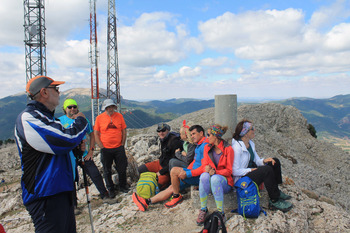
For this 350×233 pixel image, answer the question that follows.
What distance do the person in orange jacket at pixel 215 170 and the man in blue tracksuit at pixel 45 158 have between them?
2.78 meters

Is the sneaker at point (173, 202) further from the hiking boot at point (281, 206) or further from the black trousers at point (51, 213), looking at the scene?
the black trousers at point (51, 213)

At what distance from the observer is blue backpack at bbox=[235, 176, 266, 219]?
15.2 feet

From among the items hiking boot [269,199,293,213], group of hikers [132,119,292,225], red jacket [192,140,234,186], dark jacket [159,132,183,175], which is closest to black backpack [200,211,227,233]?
group of hikers [132,119,292,225]

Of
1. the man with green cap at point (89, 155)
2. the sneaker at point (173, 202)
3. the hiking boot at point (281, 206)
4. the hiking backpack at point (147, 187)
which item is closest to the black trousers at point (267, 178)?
the hiking boot at point (281, 206)

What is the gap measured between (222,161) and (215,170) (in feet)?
0.79

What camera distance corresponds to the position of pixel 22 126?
7.94 ft

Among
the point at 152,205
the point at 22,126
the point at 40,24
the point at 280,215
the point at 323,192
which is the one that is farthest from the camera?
the point at 40,24

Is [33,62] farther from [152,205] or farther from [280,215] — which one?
[280,215]

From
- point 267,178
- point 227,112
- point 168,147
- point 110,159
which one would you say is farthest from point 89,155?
point 227,112

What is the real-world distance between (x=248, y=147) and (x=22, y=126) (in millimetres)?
4494

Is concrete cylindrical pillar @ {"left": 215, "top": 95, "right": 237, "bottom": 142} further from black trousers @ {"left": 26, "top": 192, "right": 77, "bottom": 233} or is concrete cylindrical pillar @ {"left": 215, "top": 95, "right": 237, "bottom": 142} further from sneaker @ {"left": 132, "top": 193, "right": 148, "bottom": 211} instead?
black trousers @ {"left": 26, "top": 192, "right": 77, "bottom": 233}

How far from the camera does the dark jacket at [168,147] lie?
6.34 meters

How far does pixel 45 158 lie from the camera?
251cm

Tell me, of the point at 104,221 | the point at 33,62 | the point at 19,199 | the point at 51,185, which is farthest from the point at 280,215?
the point at 33,62
